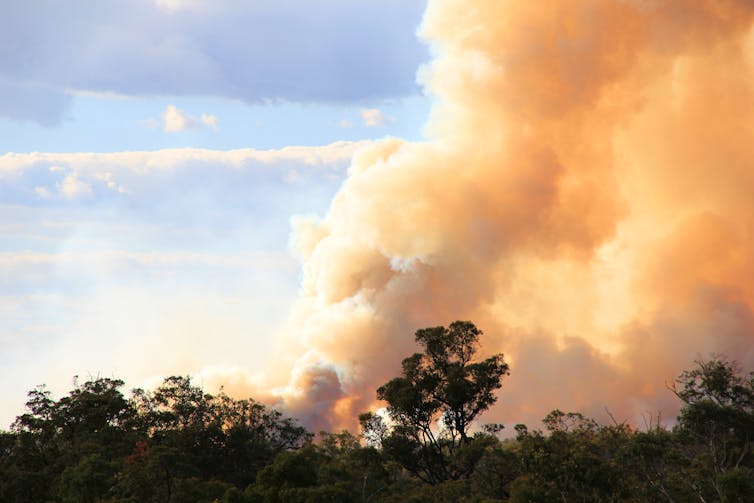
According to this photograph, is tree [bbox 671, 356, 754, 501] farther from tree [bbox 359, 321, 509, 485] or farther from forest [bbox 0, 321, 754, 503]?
tree [bbox 359, 321, 509, 485]

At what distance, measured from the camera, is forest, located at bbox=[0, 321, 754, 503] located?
54225 millimetres

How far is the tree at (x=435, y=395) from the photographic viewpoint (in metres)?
71.8

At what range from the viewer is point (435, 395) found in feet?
238

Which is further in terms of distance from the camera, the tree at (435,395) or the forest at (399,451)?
the tree at (435,395)

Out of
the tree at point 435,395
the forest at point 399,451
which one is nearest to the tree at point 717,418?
the forest at point 399,451

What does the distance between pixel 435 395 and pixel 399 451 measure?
5.24 metres

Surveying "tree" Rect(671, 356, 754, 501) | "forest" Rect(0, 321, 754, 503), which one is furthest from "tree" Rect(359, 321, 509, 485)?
"tree" Rect(671, 356, 754, 501)

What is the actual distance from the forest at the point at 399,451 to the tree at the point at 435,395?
0.35 feet

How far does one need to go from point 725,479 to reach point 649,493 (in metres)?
6.76

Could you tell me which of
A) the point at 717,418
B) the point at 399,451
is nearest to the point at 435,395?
the point at 399,451

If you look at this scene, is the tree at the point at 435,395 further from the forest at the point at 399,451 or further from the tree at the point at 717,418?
the tree at the point at 717,418

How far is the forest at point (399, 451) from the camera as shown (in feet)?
178

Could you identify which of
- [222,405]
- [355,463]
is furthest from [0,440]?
[355,463]

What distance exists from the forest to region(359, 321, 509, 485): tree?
0.11m
